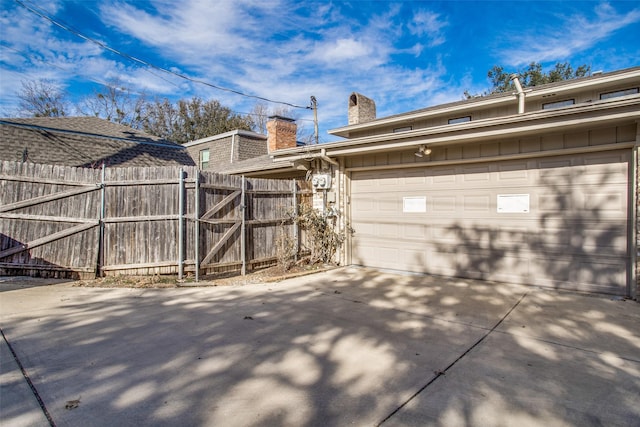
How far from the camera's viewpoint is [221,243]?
6625 millimetres

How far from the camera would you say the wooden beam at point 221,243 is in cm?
645

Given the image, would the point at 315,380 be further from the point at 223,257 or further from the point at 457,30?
the point at 457,30

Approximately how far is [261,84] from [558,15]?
10978mm

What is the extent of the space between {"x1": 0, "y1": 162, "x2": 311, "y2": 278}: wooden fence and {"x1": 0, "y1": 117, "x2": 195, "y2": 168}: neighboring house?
4.06m

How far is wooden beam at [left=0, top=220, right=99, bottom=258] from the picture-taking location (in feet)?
19.8

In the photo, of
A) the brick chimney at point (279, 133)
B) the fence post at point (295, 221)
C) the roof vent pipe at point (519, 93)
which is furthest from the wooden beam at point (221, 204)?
the roof vent pipe at point (519, 93)

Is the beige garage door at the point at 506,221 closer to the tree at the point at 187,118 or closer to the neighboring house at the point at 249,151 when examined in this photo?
the neighboring house at the point at 249,151

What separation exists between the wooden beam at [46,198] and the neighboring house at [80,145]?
395cm

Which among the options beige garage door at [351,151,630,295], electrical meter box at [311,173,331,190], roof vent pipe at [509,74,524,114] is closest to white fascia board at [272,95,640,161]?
electrical meter box at [311,173,331,190]

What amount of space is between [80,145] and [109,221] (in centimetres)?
604

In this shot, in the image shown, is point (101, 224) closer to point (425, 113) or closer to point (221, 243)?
point (221, 243)

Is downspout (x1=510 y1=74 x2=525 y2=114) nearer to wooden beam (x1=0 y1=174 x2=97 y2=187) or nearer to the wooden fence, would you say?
the wooden fence

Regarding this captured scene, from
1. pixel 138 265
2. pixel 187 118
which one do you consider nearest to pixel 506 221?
pixel 138 265

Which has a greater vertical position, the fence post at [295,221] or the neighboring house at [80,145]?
the neighboring house at [80,145]
